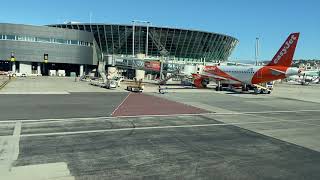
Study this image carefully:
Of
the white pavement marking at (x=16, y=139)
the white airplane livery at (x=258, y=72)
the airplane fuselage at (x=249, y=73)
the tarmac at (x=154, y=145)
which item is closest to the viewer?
the tarmac at (x=154, y=145)

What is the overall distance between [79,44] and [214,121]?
10938 cm

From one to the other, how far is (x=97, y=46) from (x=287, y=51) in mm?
101863

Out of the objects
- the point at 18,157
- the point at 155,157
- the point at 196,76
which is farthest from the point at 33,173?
the point at 196,76

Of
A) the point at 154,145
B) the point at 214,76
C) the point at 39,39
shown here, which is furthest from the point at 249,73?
the point at 39,39

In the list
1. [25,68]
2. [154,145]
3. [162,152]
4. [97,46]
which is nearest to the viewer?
[162,152]

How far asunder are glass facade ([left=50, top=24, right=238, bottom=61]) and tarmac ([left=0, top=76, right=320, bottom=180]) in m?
114

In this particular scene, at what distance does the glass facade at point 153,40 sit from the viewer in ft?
500

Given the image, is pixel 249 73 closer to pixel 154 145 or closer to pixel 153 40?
pixel 154 145

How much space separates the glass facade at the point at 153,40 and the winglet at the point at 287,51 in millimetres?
84462

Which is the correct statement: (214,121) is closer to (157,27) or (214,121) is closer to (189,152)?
(189,152)

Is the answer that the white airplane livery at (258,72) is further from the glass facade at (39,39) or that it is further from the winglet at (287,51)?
the glass facade at (39,39)

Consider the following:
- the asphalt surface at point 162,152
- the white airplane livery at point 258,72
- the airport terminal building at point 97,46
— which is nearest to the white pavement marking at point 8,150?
the asphalt surface at point 162,152

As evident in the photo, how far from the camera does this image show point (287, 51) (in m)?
62.4

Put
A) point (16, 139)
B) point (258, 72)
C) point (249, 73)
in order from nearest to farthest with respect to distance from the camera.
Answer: point (16, 139) < point (258, 72) < point (249, 73)
